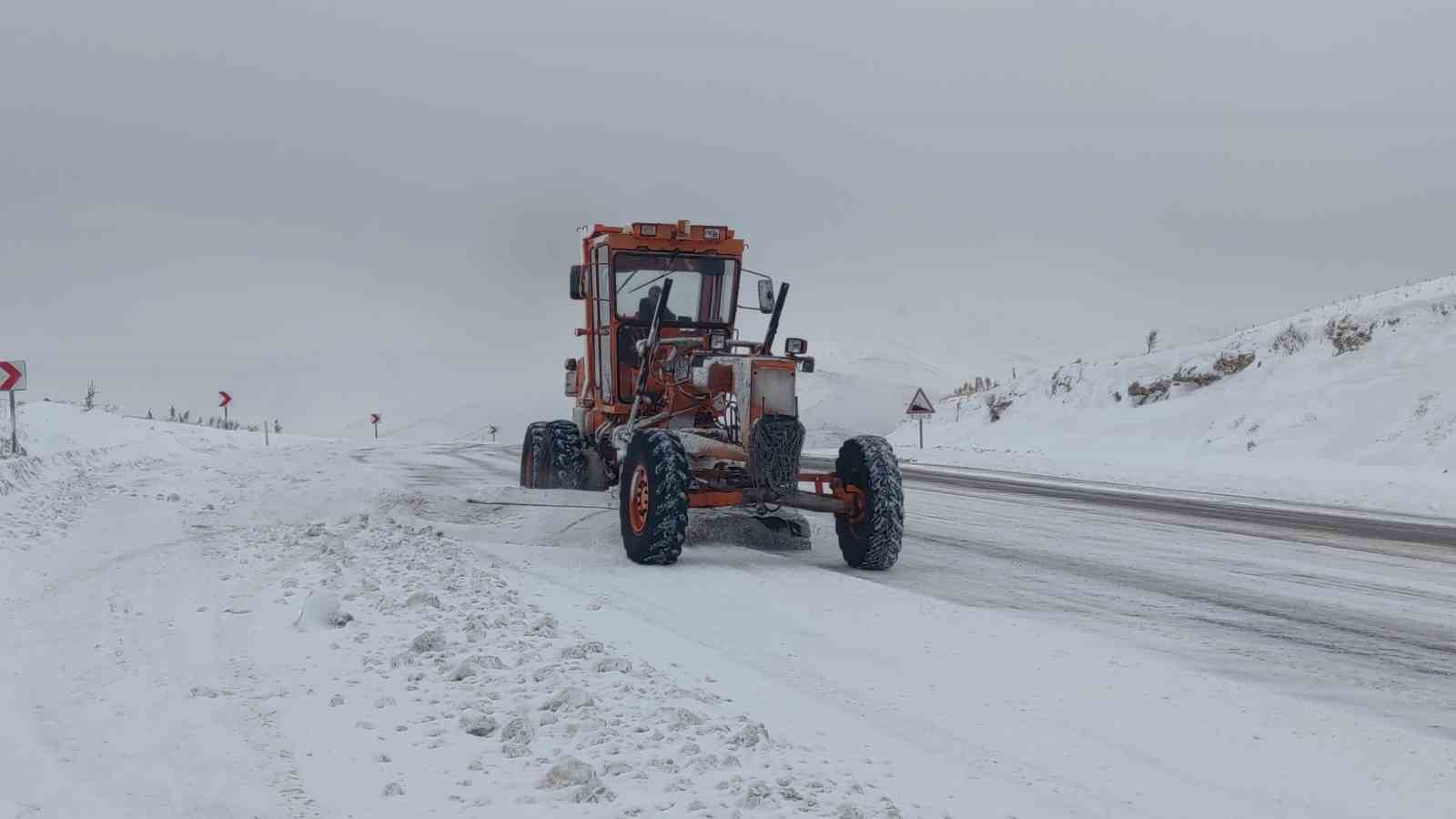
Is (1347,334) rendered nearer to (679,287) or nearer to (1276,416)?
(1276,416)

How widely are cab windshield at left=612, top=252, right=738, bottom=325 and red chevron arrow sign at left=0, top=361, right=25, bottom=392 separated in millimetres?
14982

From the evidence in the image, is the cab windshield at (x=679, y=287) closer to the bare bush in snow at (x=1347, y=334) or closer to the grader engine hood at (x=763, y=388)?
the grader engine hood at (x=763, y=388)

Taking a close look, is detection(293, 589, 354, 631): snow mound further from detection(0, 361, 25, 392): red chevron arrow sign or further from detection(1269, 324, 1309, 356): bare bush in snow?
detection(1269, 324, 1309, 356): bare bush in snow

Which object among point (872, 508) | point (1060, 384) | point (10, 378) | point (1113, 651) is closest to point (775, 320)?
point (872, 508)

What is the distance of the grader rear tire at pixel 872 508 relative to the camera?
29.5 ft

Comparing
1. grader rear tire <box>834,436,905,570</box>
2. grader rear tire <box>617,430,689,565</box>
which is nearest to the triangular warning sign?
grader rear tire <box>834,436,905,570</box>

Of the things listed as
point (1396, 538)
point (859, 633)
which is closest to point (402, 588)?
point (859, 633)

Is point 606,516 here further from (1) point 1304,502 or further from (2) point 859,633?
(1) point 1304,502

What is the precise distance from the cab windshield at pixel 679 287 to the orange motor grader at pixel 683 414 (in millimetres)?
12

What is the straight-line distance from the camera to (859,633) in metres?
6.56

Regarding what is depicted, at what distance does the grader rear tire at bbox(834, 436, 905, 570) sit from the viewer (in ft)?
29.5

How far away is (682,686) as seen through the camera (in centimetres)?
517

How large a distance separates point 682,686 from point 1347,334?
975 inches

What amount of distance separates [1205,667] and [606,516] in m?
6.32
